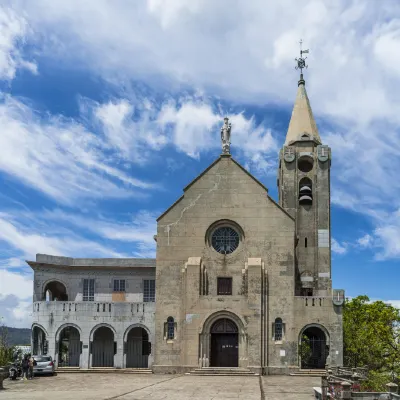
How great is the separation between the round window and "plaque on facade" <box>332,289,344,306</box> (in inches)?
A: 286

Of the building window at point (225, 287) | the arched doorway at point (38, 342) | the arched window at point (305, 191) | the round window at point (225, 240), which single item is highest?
the arched window at point (305, 191)

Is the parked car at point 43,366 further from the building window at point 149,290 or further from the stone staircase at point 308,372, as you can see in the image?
the stone staircase at point 308,372

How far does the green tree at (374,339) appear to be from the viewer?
39938mm

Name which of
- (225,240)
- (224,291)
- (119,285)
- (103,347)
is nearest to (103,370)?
(103,347)

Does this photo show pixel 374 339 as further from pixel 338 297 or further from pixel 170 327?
pixel 170 327

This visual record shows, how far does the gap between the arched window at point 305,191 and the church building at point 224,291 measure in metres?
0.08

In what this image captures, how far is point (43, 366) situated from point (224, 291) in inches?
494

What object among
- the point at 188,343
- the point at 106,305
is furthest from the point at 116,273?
the point at 188,343

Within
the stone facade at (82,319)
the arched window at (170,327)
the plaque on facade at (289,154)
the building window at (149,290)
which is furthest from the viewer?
the building window at (149,290)

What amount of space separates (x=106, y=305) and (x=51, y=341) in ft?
14.8

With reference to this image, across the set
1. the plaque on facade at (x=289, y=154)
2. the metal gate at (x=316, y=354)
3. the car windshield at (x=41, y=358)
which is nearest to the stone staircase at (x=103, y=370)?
the car windshield at (x=41, y=358)

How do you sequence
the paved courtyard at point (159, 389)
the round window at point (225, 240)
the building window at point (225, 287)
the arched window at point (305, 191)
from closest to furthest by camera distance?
the paved courtyard at point (159, 389) < the building window at point (225, 287) < the round window at point (225, 240) < the arched window at point (305, 191)

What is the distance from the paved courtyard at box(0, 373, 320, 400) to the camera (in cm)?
2414

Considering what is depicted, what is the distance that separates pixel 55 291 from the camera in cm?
5066
